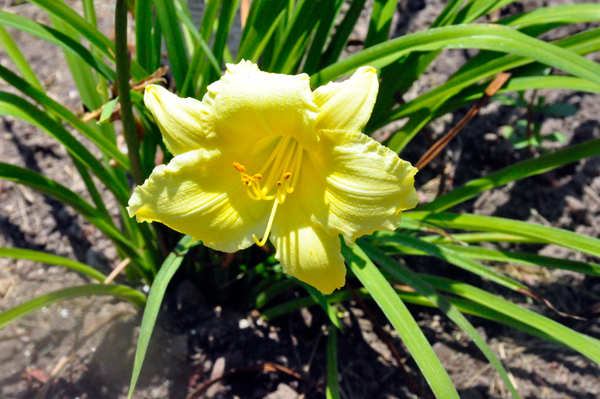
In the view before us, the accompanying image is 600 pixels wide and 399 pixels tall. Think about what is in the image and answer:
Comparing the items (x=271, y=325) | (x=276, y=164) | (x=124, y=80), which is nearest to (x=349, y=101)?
(x=276, y=164)

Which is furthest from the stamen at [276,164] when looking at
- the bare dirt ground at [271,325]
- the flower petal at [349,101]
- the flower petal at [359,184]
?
the bare dirt ground at [271,325]

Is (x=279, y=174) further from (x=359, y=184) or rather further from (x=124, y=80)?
(x=124, y=80)

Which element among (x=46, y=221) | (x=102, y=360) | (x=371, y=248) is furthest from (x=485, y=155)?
(x=46, y=221)

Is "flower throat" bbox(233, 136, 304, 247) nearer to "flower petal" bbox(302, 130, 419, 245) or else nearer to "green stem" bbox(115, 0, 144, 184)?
"flower petal" bbox(302, 130, 419, 245)

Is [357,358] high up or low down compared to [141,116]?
down

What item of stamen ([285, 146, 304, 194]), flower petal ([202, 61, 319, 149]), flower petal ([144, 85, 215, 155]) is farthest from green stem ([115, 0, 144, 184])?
stamen ([285, 146, 304, 194])

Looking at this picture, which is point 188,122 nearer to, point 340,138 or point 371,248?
point 340,138

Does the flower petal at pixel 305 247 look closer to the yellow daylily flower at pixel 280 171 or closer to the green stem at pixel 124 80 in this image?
the yellow daylily flower at pixel 280 171
